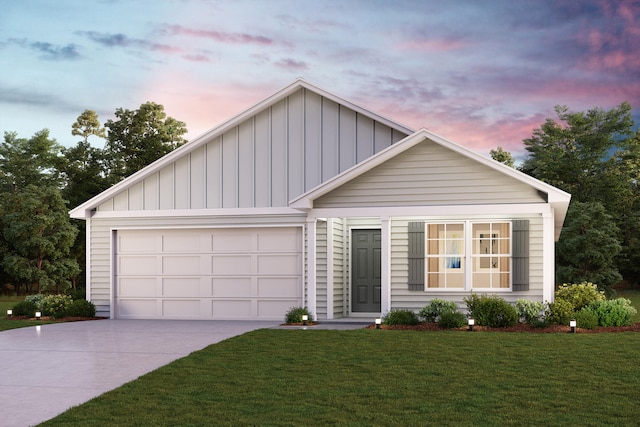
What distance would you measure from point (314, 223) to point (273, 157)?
103 inches

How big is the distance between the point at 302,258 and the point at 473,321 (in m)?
5.34

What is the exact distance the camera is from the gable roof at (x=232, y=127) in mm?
18734

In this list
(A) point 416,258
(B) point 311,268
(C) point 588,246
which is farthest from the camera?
(C) point 588,246

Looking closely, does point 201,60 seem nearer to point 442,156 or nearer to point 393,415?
point 442,156

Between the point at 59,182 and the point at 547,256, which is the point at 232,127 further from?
the point at 59,182

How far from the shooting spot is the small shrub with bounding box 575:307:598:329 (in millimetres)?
14992

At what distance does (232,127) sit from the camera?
19625mm

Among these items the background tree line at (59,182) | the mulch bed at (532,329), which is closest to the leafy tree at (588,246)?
the mulch bed at (532,329)

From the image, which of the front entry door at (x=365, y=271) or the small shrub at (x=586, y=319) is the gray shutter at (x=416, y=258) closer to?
the front entry door at (x=365, y=271)

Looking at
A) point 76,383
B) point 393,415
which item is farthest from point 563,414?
point 76,383

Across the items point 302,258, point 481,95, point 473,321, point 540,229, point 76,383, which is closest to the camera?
point 76,383

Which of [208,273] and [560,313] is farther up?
[208,273]

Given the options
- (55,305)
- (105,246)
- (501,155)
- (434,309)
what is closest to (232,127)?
(105,246)

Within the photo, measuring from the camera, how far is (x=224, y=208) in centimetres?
1948
